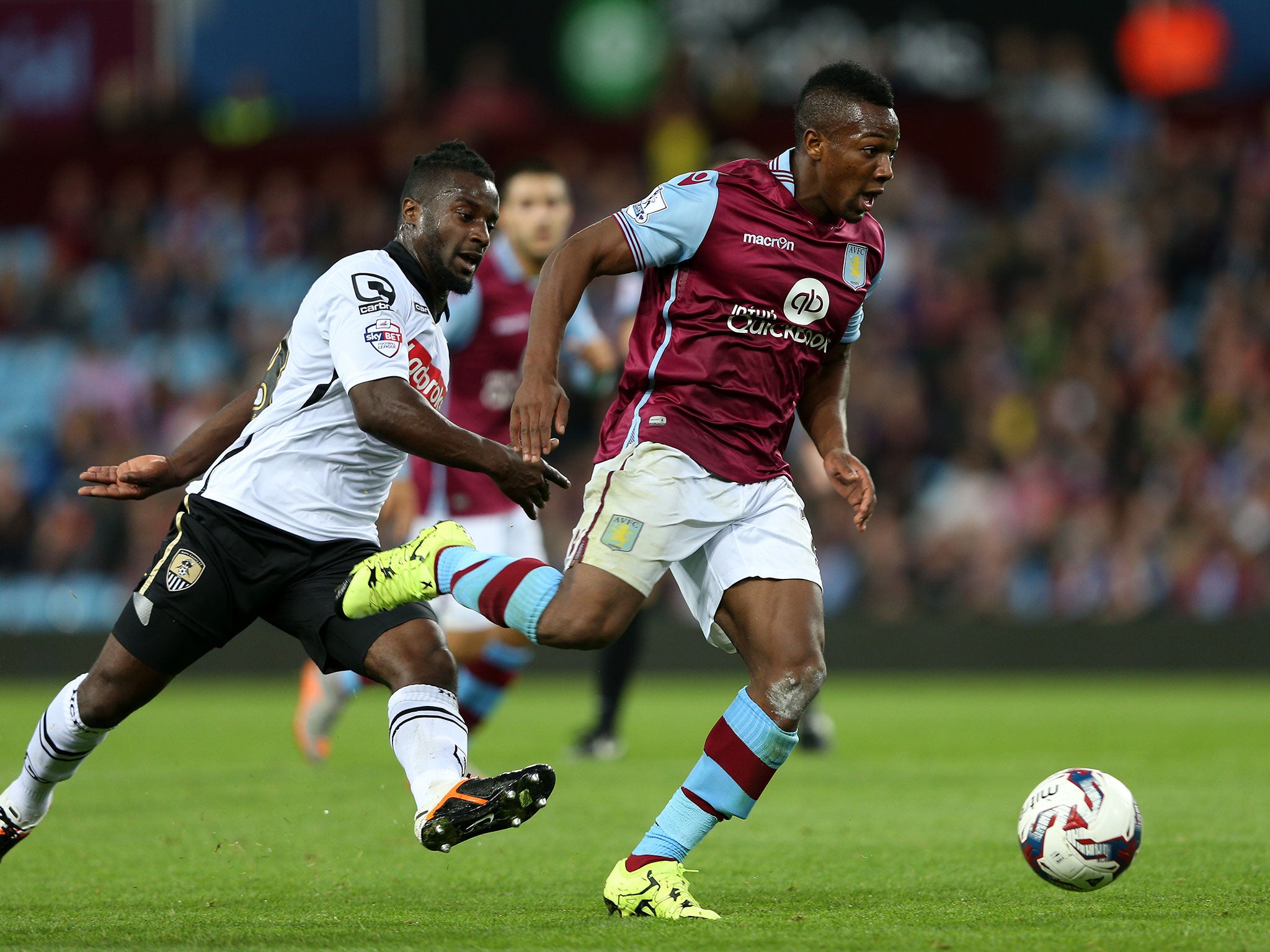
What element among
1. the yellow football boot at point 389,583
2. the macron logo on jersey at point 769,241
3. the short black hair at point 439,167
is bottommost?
the yellow football boot at point 389,583

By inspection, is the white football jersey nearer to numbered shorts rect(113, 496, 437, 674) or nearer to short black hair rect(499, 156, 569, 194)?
numbered shorts rect(113, 496, 437, 674)

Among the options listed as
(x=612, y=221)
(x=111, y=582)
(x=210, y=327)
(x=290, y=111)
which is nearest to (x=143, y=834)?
(x=612, y=221)

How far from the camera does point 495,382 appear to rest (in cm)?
783

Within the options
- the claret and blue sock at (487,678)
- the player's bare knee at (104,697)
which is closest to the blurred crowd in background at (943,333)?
the claret and blue sock at (487,678)

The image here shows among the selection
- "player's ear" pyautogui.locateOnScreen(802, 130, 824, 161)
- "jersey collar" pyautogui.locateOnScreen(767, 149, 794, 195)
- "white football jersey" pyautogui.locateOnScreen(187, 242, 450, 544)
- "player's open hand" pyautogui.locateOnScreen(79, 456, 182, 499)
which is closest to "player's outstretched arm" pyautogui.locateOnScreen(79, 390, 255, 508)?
"player's open hand" pyautogui.locateOnScreen(79, 456, 182, 499)

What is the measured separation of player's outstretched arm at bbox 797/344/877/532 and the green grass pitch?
1194 millimetres

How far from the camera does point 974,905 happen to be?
185 inches

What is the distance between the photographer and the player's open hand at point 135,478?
521cm

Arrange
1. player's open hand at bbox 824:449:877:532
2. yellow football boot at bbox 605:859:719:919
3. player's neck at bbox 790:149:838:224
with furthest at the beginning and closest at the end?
player's open hand at bbox 824:449:877:532
player's neck at bbox 790:149:838:224
yellow football boot at bbox 605:859:719:919

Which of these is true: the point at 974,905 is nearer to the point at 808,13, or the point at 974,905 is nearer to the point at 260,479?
the point at 260,479

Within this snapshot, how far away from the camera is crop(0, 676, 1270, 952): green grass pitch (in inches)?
169

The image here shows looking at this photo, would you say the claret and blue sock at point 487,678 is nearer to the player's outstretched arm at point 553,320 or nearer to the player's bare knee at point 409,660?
the player's bare knee at point 409,660

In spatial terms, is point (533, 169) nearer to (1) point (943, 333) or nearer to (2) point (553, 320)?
(2) point (553, 320)

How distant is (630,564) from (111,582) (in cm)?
1222
